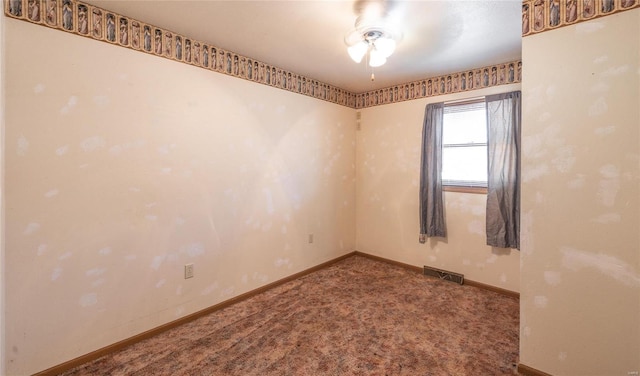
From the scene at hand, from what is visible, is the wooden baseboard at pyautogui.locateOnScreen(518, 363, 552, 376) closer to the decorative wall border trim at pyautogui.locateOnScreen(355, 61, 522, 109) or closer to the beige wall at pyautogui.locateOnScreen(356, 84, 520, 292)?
the beige wall at pyautogui.locateOnScreen(356, 84, 520, 292)

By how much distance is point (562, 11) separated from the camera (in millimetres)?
1720

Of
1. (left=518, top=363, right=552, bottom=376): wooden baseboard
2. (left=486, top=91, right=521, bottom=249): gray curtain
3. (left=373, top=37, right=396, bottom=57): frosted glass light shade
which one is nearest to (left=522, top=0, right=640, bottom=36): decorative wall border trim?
(left=373, top=37, right=396, bottom=57): frosted glass light shade

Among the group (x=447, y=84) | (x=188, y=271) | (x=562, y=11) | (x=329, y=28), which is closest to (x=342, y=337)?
(x=188, y=271)

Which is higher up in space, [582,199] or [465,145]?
[465,145]

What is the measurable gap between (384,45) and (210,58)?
161cm

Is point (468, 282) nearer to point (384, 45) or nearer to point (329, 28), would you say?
point (384, 45)

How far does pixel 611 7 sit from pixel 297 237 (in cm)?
321

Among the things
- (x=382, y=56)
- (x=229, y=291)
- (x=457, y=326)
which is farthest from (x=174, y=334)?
(x=382, y=56)

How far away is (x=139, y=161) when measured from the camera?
2.29 m

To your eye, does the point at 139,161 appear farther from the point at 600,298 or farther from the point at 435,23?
the point at 600,298

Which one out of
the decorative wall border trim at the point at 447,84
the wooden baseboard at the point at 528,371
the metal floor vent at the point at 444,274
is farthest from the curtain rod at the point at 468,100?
the wooden baseboard at the point at 528,371

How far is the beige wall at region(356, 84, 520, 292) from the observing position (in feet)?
11.0

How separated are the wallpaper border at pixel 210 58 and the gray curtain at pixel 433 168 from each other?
31 cm

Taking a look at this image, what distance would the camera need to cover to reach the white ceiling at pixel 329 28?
6.65 ft
